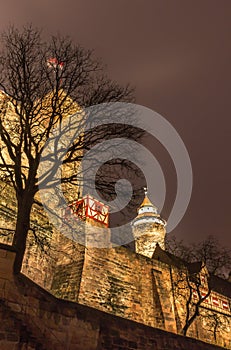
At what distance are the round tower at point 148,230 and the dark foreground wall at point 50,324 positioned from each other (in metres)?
34.3

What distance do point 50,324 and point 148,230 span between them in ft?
133

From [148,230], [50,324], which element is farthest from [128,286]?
[148,230]

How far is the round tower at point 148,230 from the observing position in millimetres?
45438

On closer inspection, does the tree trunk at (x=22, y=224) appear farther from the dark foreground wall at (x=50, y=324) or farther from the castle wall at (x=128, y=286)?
the castle wall at (x=128, y=286)

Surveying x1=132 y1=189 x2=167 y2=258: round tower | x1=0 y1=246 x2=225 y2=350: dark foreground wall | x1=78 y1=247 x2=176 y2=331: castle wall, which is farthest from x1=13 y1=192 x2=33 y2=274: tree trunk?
x1=132 y1=189 x2=167 y2=258: round tower

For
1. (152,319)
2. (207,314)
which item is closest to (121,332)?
(152,319)

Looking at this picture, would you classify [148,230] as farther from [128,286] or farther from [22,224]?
[22,224]

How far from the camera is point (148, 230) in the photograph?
47.9 meters

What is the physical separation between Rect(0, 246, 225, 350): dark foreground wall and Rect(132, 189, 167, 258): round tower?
113 ft

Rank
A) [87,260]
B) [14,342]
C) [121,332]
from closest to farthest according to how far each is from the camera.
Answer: [14,342] → [121,332] → [87,260]

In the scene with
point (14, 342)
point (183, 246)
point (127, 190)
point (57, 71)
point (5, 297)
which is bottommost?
point (14, 342)

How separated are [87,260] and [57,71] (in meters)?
13.0

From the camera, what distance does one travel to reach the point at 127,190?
13.2 m

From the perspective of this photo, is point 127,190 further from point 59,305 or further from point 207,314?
point 207,314
